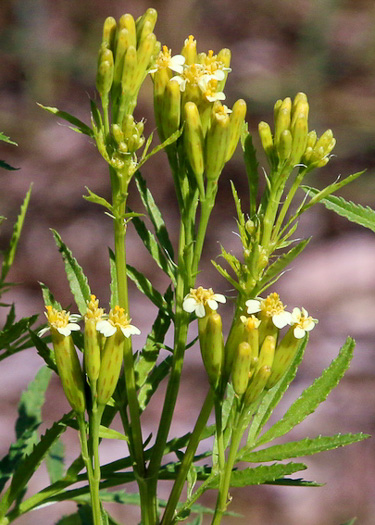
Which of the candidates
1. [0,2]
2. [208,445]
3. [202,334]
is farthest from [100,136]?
[0,2]

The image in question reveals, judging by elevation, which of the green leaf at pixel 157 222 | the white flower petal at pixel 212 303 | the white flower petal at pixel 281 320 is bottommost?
the white flower petal at pixel 281 320

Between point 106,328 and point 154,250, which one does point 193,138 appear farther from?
point 106,328

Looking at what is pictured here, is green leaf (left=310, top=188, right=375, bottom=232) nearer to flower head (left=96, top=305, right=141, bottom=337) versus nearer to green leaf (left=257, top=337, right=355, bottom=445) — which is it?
green leaf (left=257, top=337, right=355, bottom=445)

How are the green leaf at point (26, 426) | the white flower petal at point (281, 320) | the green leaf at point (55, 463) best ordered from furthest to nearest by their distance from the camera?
the green leaf at point (55, 463), the green leaf at point (26, 426), the white flower petal at point (281, 320)

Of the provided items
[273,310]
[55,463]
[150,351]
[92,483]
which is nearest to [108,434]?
[92,483]

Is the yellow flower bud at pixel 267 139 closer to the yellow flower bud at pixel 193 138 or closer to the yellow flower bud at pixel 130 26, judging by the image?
the yellow flower bud at pixel 193 138

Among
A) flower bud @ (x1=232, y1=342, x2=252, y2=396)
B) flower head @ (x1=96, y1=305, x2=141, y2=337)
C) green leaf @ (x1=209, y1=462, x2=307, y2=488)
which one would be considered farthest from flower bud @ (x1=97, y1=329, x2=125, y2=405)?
green leaf @ (x1=209, y1=462, x2=307, y2=488)

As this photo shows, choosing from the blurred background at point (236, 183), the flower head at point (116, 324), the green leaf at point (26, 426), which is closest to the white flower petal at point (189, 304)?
the flower head at point (116, 324)
